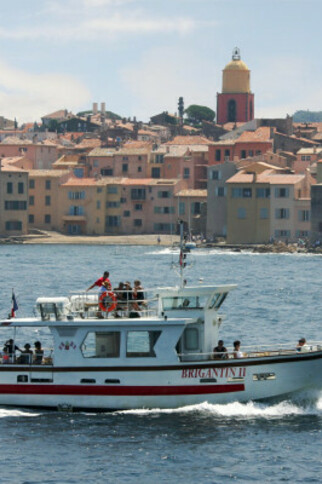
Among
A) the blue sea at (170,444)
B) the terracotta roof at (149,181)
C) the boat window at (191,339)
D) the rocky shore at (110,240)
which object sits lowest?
the blue sea at (170,444)

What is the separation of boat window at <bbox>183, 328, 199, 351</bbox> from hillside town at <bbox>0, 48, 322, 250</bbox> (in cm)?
8437

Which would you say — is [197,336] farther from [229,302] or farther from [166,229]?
Answer: [166,229]

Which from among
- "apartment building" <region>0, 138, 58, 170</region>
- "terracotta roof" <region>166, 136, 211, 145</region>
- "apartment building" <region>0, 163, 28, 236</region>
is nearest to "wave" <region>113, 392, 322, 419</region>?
"apartment building" <region>0, 163, 28, 236</region>

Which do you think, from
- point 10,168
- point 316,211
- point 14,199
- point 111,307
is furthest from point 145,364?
point 10,168

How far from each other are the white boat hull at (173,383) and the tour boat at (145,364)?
0.08 ft

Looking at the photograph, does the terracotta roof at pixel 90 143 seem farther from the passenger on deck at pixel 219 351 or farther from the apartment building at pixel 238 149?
the passenger on deck at pixel 219 351

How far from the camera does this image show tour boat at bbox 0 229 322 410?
115 ft

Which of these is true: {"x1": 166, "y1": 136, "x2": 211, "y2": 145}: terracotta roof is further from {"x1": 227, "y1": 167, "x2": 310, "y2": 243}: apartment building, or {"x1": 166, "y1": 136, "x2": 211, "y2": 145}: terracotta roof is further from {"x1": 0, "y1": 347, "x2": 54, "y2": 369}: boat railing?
{"x1": 0, "y1": 347, "x2": 54, "y2": 369}: boat railing

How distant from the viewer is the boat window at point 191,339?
35.6 m

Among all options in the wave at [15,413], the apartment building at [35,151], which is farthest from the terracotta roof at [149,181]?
the wave at [15,413]

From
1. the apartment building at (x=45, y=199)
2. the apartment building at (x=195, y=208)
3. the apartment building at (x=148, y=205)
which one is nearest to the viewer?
the apartment building at (x=195, y=208)

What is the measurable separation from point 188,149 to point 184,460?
118968 mm

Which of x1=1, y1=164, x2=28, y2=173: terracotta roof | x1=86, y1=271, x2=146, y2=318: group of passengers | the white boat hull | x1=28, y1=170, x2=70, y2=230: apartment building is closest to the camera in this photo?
the white boat hull

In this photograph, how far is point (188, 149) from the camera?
150 metres
